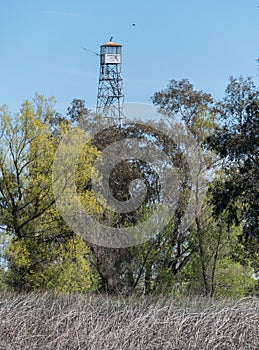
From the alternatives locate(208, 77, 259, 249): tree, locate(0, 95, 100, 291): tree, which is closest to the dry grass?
locate(208, 77, 259, 249): tree

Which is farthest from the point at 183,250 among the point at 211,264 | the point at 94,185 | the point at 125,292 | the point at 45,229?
the point at 45,229

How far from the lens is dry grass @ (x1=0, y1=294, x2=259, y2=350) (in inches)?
478

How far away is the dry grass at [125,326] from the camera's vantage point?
12133 mm

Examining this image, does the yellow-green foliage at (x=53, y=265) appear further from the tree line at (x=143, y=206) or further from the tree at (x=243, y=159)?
the tree at (x=243, y=159)

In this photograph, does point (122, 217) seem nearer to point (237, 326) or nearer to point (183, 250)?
point (183, 250)

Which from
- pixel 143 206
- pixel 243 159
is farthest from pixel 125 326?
pixel 143 206

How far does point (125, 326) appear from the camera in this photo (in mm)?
12406

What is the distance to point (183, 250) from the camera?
3488 cm

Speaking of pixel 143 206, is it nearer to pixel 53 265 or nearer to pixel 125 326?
pixel 53 265

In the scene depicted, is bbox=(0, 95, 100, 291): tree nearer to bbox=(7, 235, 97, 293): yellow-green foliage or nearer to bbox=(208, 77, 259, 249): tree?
bbox=(7, 235, 97, 293): yellow-green foliage

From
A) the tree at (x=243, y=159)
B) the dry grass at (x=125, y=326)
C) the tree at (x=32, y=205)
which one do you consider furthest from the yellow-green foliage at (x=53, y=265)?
the dry grass at (x=125, y=326)

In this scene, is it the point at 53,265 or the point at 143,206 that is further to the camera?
the point at 143,206

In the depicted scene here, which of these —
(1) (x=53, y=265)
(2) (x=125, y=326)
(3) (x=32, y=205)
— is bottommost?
(2) (x=125, y=326)

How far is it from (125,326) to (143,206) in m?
20.9
